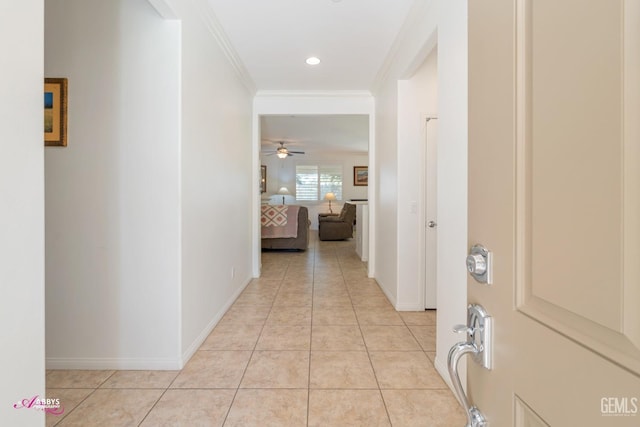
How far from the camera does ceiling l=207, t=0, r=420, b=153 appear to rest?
7.97 ft

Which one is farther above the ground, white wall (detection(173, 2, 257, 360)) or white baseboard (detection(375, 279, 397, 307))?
white wall (detection(173, 2, 257, 360))

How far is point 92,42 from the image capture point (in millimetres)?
2025

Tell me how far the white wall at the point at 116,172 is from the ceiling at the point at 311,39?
2.68 ft

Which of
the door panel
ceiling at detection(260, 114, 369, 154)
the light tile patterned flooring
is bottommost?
the light tile patterned flooring

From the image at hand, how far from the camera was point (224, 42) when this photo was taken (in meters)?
2.87

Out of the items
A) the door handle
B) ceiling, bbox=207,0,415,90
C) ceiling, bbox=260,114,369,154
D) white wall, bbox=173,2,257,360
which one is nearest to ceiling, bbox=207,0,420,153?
ceiling, bbox=207,0,415,90

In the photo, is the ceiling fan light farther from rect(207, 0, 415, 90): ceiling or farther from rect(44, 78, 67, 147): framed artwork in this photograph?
rect(44, 78, 67, 147): framed artwork

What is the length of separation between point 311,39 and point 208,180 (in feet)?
5.31

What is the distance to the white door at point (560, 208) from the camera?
0.35 metres
